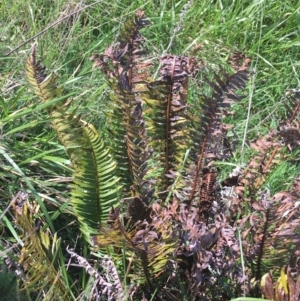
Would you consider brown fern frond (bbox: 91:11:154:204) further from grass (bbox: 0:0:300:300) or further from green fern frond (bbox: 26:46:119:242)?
grass (bbox: 0:0:300:300)

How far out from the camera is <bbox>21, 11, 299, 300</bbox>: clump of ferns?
1917 millimetres

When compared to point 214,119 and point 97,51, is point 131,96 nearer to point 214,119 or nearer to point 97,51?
point 214,119

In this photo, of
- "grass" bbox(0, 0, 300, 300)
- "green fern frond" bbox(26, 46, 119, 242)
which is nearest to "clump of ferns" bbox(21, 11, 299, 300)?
"green fern frond" bbox(26, 46, 119, 242)

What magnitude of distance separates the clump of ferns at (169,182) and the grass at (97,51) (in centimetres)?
31

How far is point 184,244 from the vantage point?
6.57 ft

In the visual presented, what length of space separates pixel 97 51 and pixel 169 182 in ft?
3.99

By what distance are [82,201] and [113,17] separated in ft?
4.95

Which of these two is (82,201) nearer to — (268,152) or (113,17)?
(268,152)

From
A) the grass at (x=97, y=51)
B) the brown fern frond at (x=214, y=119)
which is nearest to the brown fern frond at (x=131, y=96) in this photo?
the brown fern frond at (x=214, y=119)

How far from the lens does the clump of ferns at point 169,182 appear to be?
1917mm

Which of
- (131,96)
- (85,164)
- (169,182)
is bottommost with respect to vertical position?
(169,182)

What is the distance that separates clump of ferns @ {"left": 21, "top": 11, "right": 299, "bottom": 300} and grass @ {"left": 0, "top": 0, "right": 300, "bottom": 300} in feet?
1.02

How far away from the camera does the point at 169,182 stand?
2199mm

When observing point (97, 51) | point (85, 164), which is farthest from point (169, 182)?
point (97, 51)
